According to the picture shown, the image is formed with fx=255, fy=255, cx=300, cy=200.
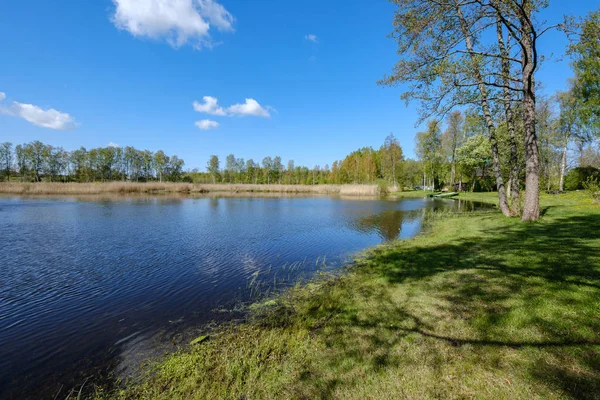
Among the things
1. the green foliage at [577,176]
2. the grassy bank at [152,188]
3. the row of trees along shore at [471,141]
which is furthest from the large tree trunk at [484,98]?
the grassy bank at [152,188]

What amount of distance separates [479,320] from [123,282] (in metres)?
8.86

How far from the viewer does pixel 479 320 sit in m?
3.80

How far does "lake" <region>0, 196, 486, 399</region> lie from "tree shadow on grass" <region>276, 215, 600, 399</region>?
283cm

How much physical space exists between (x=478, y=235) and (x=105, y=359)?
1148 centimetres

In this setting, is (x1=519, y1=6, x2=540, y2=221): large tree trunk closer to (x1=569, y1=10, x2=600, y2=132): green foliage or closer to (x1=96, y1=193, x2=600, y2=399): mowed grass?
(x1=96, y1=193, x2=600, y2=399): mowed grass

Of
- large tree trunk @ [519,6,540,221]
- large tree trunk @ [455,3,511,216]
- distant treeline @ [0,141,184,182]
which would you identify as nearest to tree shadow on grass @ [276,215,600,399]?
large tree trunk @ [519,6,540,221]

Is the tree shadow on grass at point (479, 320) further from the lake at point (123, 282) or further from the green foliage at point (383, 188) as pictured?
the green foliage at point (383, 188)

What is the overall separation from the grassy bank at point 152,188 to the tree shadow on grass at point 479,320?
41.3 m

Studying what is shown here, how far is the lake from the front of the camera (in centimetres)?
Result: 443

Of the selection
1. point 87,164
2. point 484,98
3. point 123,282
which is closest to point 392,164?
point 484,98

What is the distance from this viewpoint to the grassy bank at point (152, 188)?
40.2 meters

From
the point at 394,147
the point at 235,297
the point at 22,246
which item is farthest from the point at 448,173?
the point at 22,246

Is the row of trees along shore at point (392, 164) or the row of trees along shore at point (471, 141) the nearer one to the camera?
the row of trees along shore at point (471, 141)

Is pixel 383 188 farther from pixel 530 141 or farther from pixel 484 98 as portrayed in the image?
pixel 530 141
